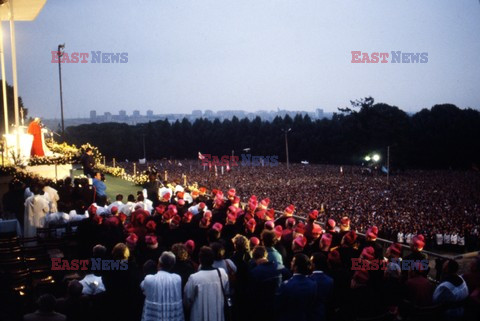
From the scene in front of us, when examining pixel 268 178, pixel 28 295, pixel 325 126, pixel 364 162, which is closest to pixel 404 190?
pixel 268 178

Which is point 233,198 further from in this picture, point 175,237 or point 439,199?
Answer: point 439,199

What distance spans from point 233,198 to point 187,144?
8465 cm

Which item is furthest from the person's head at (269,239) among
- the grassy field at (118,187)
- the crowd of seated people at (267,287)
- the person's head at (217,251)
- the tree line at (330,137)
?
the tree line at (330,137)

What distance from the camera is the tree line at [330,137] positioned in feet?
235

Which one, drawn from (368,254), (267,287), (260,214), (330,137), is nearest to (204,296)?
(267,287)

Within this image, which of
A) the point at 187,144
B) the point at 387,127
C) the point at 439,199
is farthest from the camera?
the point at 187,144

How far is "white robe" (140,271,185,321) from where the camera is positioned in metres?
5.11

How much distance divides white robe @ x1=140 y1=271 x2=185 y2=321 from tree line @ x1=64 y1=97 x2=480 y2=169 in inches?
2590

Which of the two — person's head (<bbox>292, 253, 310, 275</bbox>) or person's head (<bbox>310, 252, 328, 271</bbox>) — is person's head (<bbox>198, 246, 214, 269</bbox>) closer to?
person's head (<bbox>292, 253, 310, 275</bbox>)

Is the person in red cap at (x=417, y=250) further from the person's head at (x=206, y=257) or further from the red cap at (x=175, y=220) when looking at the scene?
the red cap at (x=175, y=220)

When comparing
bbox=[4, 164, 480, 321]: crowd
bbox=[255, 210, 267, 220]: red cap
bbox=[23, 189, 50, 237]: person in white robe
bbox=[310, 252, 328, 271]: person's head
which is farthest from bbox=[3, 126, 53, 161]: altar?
bbox=[310, 252, 328, 271]: person's head

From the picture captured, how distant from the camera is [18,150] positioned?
1491 centimetres

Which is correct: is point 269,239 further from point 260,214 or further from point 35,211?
point 35,211

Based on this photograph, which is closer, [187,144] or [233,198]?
[233,198]
